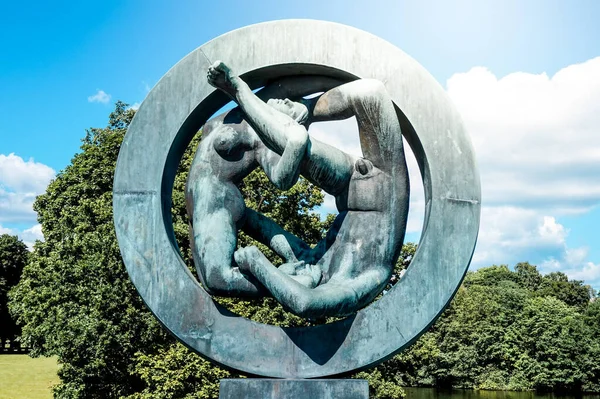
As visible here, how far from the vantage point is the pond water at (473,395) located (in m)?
38.5

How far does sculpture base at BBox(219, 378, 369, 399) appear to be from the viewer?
6.21 m

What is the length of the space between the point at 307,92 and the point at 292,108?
339mm

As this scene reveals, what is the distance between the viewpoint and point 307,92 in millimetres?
6992

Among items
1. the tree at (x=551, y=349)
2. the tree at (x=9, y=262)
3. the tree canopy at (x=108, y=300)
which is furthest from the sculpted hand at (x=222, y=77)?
the tree at (x=9, y=262)

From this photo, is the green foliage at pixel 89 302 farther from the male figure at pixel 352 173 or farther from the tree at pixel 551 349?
the tree at pixel 551 349

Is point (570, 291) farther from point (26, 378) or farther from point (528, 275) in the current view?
point (26, 378)

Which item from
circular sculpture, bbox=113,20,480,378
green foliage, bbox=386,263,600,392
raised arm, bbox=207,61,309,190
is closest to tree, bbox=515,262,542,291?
green foliage, bbox=386,263,600,392

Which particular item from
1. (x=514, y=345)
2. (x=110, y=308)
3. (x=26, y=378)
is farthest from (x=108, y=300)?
(x=514, y=345)

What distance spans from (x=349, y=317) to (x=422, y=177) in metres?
1.58

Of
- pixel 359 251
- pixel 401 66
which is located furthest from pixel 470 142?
pixel 359 251

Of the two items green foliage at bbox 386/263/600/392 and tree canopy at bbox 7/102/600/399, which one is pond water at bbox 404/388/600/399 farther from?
tree canopy at bbox 7/102/600/399

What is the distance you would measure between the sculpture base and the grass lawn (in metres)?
20.4

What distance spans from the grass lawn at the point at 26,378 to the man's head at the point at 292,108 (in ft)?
68.2

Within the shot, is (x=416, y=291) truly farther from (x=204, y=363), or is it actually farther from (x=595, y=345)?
(x=595, y=345)
